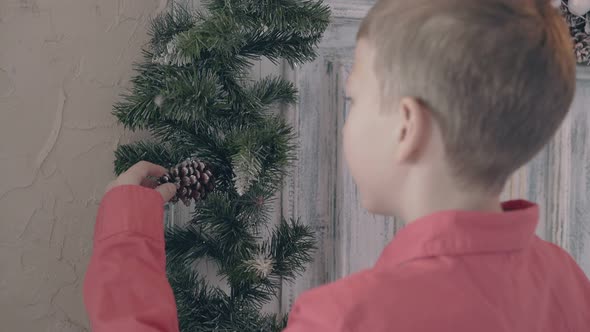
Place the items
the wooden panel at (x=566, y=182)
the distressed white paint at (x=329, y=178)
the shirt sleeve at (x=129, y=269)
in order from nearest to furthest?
the shirt sleeve at (x=129, y=269), the distressed white paint at (x=329, y=178), the wooden panel at (x=566, y=182)

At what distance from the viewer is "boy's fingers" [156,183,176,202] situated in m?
0.85

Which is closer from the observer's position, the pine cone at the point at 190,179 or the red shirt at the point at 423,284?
the red shirt at the point at 423,284

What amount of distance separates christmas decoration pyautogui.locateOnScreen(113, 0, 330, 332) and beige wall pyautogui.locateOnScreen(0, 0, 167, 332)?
0.21 ft

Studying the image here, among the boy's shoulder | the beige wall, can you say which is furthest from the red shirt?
the beige wall

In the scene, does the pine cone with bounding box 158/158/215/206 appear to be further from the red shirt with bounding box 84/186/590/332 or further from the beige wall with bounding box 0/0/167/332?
the beige wall with bounding box 0/0/167/332

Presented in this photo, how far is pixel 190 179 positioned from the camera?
889 mm

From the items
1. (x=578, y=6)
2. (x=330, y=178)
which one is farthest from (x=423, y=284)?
(x=578, y=6)

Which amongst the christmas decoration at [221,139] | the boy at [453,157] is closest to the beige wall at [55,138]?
the christmas decoration at [221,139]

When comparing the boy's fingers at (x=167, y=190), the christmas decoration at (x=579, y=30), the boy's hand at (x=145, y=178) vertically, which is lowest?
the boy's fingers at (x=167, y=190)

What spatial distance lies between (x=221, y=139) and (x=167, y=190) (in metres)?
0.13

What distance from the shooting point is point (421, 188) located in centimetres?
66

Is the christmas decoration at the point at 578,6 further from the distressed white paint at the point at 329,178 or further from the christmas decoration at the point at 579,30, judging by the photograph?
the distressed white paint at the point at 329,178

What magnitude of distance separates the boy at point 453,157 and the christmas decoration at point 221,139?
23cm

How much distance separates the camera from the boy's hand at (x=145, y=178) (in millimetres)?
845
